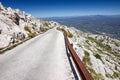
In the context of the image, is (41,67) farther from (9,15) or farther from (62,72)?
(9,15)

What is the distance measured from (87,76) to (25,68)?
442 centimetres

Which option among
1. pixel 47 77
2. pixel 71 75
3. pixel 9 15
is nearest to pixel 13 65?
pixel 47 77

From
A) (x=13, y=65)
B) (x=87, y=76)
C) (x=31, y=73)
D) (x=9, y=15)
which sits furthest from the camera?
(x=9, y=15)

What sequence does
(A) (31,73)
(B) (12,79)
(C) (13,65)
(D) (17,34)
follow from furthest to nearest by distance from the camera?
1. (D) (17,34)
2. (C) (13,65)
3. (A) (31,73)
4. (B) (12,79)

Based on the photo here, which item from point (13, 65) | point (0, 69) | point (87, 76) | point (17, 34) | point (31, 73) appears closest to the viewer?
point (87, 76)

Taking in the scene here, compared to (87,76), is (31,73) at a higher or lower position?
lower

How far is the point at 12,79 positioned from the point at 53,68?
2.81 metres

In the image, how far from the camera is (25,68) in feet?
33.3

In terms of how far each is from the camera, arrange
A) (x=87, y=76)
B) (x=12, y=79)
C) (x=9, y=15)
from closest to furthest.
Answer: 1. (x=87, y=76)
2. (x=12, y=79)
3. (x=9, y=15)

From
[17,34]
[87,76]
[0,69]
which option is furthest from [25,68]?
[17,34]

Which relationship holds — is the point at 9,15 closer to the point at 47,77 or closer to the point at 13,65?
the point at 13,65

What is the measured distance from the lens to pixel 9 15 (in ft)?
112

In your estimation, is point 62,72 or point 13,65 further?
point 13,65

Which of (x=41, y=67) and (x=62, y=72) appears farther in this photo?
(x=41, y=67)
